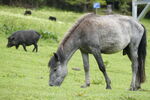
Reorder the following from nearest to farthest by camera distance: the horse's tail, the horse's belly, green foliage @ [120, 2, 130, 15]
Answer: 1. the horse's belly
2. the horse's tail
3. green foliage @ [120, 2, 130, 15]

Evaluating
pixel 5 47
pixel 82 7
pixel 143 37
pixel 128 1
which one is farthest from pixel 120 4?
pixel 143 37

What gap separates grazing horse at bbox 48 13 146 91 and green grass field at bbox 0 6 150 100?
0.51m

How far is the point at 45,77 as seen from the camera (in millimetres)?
16406

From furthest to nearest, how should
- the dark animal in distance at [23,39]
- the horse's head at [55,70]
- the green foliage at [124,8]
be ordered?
1. the green foliage at [124,8]
2. the dark animal in distance at [23,39]
3. the horse's head at [55,70]

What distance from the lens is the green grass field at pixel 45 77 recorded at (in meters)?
10.2

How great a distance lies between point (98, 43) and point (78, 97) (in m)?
2.78

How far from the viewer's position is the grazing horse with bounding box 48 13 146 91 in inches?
489

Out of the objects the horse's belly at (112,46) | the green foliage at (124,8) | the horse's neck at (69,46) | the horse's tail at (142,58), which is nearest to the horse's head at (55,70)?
the horse's neck at (69,46)

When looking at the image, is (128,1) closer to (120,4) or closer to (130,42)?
(120,4)

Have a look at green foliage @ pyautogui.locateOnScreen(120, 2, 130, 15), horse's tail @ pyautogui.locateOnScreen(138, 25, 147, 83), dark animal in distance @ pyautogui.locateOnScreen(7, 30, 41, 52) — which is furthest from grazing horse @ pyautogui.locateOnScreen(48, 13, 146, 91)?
green foliage @ pyautogui.locateOnScreen(120, 2, 130, 15)

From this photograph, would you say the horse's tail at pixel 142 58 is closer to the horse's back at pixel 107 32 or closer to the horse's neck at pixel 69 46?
the horse's back at pixel 107 32

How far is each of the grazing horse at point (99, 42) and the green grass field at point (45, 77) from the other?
511mm

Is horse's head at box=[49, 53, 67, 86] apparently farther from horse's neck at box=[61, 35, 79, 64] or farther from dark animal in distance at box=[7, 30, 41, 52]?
dark animal in distance at box=[7, 30, 41, 52]

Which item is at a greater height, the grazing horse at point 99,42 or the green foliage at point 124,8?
the grazing horse at point 99,42
